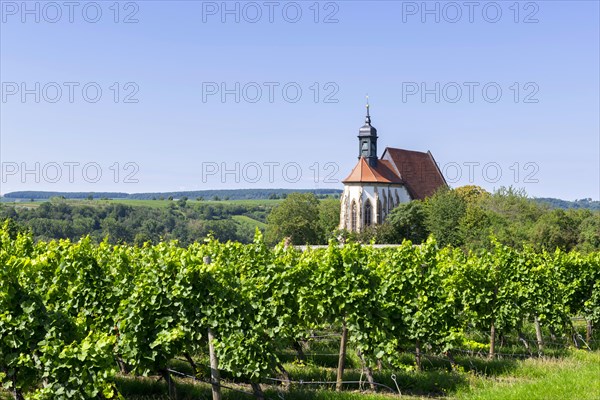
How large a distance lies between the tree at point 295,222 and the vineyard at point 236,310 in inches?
2189

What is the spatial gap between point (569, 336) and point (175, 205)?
151338 mm

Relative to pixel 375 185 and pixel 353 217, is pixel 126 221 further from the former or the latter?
Answer: pixel 375 185

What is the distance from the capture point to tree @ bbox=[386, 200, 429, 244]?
64312mm

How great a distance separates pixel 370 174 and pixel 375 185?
5.02 ft

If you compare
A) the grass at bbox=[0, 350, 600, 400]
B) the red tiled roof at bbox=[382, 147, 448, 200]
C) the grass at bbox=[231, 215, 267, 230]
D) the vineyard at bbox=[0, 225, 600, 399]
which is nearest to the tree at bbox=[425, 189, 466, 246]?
the red tiled roof at bbox=[382, 147, 448, 200]

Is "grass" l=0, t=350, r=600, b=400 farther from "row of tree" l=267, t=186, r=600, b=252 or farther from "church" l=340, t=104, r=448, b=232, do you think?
"church" l=340, t=104, r=448, b=232

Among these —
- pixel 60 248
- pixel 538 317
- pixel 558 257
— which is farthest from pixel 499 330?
pixel 60 248

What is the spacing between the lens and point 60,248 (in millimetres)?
15047

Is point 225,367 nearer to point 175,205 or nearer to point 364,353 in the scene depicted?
point 364,353

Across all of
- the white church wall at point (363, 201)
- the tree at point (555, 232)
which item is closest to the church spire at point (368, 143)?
the white church wall at point (363, 201)

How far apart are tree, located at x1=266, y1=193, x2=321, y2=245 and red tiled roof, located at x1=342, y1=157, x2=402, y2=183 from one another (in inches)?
295

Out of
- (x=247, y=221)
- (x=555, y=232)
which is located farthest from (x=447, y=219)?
(x=247, y=221)

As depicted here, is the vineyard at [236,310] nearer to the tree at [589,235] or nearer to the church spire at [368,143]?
the tree at [589,235]

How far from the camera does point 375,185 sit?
235 feet
